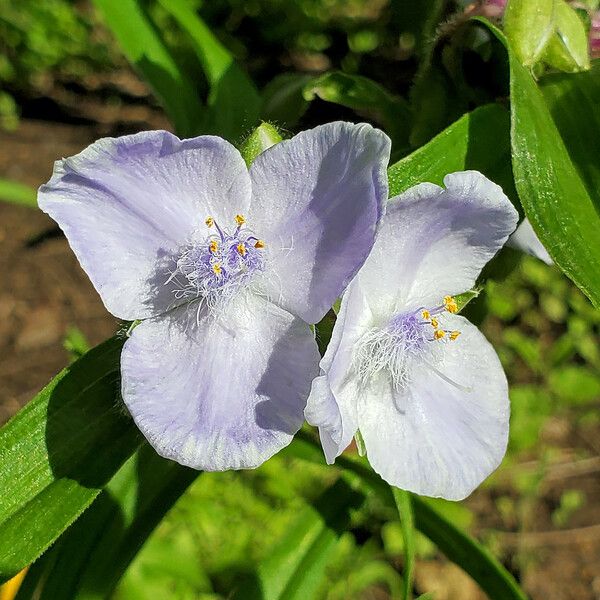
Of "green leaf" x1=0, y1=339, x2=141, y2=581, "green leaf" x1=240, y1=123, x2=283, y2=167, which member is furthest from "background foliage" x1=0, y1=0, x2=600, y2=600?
"green leaf" x1=240, y1=123, x2=283, y2=167

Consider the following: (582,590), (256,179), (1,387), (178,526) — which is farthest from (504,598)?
(1,387)

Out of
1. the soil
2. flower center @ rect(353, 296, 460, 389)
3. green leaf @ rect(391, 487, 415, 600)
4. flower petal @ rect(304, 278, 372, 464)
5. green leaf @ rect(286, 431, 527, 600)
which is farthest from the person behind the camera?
the soil

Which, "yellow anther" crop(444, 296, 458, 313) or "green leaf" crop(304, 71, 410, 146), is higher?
"green leaf" crop(304, 71, 410, 146)

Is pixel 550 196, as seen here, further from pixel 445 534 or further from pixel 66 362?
pixel 66 362

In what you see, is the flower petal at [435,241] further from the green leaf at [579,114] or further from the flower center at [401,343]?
the green leaf at [579,114]

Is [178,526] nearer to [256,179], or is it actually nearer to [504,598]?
[504,598]

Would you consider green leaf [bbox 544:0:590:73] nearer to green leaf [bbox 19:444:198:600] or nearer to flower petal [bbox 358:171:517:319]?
flower petal [bbox 358:171:517:319]
